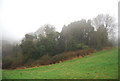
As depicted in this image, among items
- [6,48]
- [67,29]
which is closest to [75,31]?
[67,29]

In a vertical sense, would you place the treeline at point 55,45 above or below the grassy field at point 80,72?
above

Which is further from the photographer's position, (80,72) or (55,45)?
(55,45)

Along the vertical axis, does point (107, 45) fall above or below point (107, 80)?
above

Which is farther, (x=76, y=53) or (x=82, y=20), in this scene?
(x=82, y=20)

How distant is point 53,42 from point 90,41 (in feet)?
16.9

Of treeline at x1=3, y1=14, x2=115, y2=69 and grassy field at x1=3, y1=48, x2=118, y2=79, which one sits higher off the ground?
treeline at x1=3, y1=14, x2=115, y2=69

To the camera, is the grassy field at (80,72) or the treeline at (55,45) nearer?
the grassy field at (80,72)

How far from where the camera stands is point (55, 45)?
55.8 ft

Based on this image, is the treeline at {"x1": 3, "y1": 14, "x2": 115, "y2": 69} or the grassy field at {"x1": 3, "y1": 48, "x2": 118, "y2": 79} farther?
the treeline at {"x1": 3, "y1": 14, "x2": 115, "y2": 69}

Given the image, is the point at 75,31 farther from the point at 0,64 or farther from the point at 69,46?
the point at 0,64

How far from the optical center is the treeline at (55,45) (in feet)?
51.5

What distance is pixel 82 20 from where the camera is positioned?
1845cm

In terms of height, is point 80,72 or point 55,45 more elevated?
point 55,45

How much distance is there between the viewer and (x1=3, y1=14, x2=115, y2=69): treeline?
51.5ft
